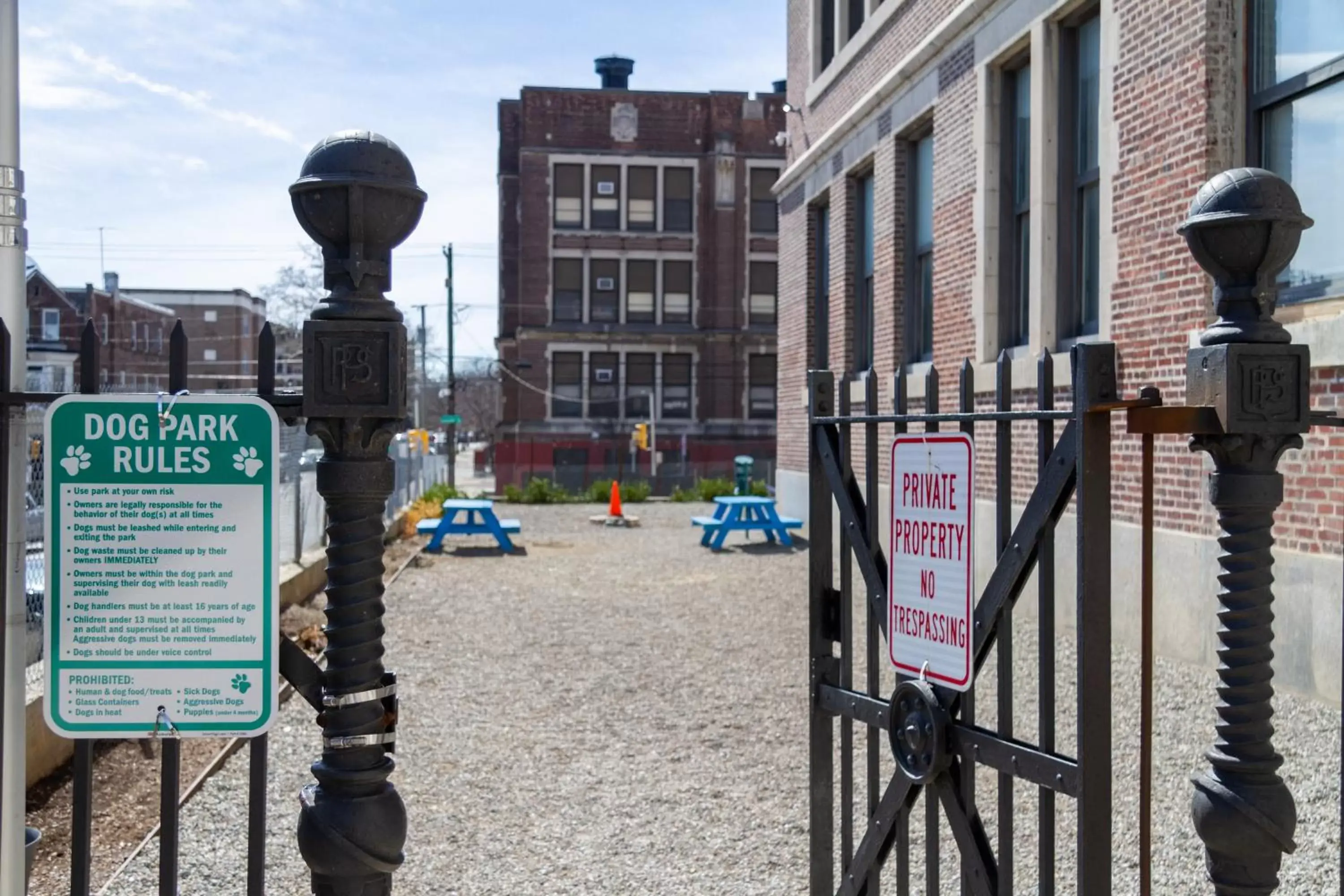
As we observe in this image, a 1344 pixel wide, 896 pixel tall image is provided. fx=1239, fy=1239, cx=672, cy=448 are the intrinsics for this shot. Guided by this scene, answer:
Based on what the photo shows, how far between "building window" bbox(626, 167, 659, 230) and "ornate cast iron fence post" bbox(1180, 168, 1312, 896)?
4257cm

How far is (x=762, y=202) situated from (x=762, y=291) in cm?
330

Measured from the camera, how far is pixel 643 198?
147 ft

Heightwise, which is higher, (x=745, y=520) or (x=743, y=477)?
(x=743, y=477)

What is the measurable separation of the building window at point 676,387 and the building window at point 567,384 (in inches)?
122

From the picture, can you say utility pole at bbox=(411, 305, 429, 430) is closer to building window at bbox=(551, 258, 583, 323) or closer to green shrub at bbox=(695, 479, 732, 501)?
building window at bbox=(551, 258, 583, 323)

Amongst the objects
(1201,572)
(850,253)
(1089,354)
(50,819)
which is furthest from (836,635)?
(850,253)

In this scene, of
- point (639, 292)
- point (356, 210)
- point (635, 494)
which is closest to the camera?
point (356, 210)

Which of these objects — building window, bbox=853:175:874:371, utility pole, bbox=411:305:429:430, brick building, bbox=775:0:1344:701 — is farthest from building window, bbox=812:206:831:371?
utility pole, bbox=411:305:429:430

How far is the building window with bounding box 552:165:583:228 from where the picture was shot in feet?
145

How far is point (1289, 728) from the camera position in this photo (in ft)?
22.2

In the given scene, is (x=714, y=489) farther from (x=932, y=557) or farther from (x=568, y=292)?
(x=932, y=557)

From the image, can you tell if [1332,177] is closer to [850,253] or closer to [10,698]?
[10,698]

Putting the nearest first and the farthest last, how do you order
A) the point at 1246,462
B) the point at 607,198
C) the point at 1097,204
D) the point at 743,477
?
the point at 1246,462, the point at 1097,204, the point at 743,477, the point at 607,198

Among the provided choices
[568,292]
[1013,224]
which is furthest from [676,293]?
[1013,224]
